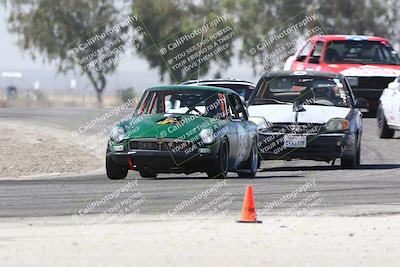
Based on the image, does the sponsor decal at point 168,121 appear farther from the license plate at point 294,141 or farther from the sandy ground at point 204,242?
the sandy ground at point 204,242

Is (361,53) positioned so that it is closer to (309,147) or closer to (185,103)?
(309,147)

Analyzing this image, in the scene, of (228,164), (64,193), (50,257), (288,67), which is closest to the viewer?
(50,257)

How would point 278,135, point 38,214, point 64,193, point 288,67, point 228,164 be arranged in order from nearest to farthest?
1. point 38,214
2. point 64,193
3. point 228,164
4. point 278,135
5. point 288,67

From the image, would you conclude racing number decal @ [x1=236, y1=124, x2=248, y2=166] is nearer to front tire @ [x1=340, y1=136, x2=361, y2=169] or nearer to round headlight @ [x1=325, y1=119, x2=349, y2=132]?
round headlight @ [x1=325, y1=119, x2=349, y2=132]

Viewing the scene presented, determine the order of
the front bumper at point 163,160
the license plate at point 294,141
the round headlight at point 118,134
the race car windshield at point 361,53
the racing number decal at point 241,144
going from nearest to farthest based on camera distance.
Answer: the front bumper at point 163,160 < the round headlight at point 118,134 < the racing number decal at point 241,144 < the license plate at point 294,141 < the race car windshield at point 361,53

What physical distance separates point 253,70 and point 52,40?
1032 centimetres

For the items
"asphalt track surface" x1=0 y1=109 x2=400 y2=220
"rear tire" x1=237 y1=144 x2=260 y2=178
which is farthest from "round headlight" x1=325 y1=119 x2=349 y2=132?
"rear tire" x1=237 y1=144 x2=260 y2=178

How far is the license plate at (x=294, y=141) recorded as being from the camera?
19.2 meters

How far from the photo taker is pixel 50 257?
9.83 metres

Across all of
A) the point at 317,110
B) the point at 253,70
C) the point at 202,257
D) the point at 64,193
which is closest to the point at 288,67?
the point at 317,110

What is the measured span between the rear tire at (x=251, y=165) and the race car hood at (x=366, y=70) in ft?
35.6

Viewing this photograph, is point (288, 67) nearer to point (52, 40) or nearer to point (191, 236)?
point (191, 236)

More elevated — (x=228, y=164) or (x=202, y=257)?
(x=202, y=257)

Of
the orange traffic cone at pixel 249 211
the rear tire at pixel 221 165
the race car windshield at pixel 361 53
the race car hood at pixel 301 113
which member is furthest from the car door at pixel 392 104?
Result: the orange traffic cone at pixel 249 211
